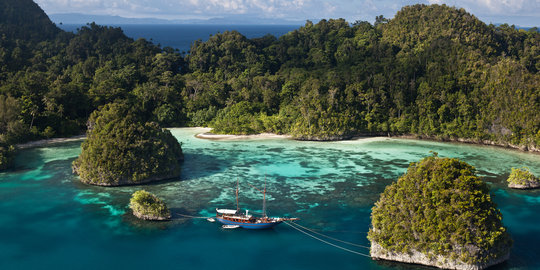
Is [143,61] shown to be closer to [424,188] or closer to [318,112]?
[318,112]

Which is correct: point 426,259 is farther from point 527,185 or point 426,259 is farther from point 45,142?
point 45,142

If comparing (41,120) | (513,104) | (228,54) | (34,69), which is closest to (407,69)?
(513,104)

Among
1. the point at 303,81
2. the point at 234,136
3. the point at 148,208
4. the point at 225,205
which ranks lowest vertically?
the point at 225,205

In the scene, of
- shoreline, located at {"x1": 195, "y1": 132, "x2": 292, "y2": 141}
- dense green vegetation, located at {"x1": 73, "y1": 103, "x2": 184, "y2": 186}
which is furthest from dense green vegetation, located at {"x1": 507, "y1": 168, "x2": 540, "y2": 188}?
dense green vegetation, located at {"x1": 73, "y1": 103, "x2": 184, "y2": 186}

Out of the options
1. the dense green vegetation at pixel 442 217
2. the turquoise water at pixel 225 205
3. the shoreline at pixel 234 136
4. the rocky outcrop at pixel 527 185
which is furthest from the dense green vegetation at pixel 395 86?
the dense green vegetation at pixel 442 217

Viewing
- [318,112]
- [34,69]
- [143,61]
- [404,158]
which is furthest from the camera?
[143,61]

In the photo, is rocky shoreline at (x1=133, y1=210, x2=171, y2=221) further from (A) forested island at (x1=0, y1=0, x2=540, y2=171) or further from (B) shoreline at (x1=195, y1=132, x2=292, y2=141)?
(B) shoreline at (x1=195, y1=132, x2=292, y2=141)

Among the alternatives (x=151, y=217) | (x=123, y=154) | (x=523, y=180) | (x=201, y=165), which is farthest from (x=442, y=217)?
(x=201, y=165)
